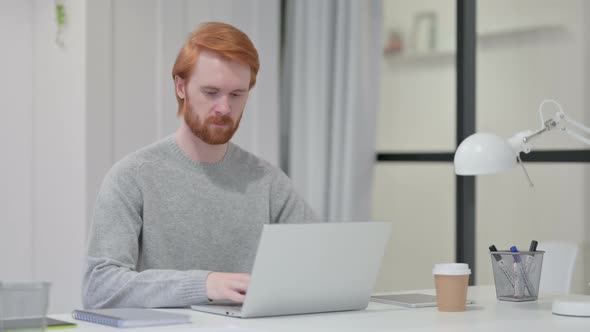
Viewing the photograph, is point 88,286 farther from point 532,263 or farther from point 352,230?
point 532,263

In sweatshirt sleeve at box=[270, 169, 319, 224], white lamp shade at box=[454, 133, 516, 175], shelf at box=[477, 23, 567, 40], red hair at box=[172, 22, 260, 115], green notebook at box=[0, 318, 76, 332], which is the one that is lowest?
green notebook at box=[0, 318, 76, 332]

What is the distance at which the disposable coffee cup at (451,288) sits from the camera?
7.04 feet

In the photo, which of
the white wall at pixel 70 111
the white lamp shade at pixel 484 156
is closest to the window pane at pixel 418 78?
the white wall at pixel 70 111

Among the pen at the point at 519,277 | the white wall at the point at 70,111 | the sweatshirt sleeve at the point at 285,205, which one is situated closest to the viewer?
the pen at the point at 519,277

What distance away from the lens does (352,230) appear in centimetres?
206

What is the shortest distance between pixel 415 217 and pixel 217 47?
2189 mm

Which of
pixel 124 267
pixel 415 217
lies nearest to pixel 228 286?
pixel 124 267

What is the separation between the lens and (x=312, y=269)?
2021mm

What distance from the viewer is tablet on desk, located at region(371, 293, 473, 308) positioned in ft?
7.32

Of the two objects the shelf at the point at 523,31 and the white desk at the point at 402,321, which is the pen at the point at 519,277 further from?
the shelf at the point at 523,31

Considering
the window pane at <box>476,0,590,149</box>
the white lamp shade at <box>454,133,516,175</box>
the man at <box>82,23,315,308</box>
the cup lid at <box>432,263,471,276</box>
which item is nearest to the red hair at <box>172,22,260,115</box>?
the man at <box>82,23,315,308</box>

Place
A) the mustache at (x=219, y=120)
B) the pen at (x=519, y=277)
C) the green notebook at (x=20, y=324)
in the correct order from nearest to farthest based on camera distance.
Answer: the green notebook at (x=20, y=324) < the pen at (x=519, y=277) < the mustache at (x=219, y=120)

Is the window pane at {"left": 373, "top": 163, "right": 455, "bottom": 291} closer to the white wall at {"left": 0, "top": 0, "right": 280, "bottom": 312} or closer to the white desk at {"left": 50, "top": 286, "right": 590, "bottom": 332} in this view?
the white wall at {"left": 0, "top": 0, "right": 280, "bottom": 312}

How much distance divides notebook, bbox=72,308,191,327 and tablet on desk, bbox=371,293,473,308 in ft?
1.84
